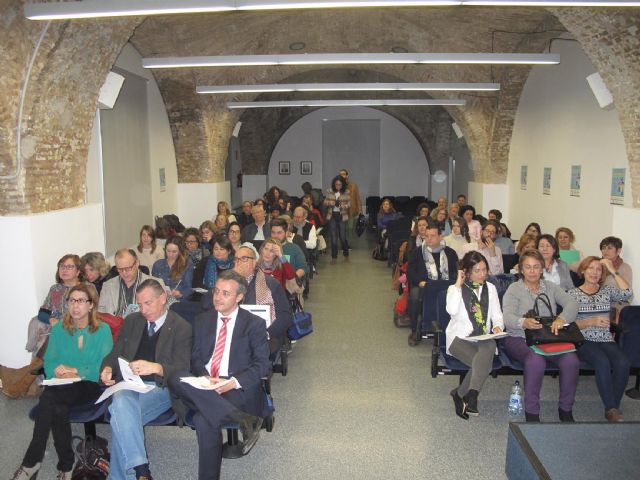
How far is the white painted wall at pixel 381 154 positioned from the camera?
22.7 metres

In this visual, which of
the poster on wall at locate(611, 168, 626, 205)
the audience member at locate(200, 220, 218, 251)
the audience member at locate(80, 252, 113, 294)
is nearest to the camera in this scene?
the audience member at locate(80, 252, 113, 294)

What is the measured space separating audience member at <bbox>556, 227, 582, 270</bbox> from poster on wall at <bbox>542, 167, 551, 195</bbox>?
336 cm

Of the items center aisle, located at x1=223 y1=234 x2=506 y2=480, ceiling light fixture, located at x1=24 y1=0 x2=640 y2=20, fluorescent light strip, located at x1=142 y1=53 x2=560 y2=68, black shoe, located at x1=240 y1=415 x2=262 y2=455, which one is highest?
fluorescent light strip, located at x1=142 y1=53 x2=560 y2=68

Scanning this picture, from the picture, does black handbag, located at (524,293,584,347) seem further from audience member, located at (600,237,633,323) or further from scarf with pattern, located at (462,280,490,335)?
audience member, located at (600,237,633,323)

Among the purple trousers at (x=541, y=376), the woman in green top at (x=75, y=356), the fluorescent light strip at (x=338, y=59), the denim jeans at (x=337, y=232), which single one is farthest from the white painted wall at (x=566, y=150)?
the woman in green top at (x=75, y=356)

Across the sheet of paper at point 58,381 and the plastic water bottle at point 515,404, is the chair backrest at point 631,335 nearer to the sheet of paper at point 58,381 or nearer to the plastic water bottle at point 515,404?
the plastic water bottle at point 515,404

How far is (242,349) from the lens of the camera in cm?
443

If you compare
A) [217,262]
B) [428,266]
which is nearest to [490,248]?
[428,266]

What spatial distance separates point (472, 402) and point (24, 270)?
4.27m

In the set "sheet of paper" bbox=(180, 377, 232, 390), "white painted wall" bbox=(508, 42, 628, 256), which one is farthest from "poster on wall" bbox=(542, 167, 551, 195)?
"sheet of paper" bbox=(180, 377, 232, 390)

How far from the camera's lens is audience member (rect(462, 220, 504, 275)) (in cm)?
779

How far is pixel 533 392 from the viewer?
5.08 m

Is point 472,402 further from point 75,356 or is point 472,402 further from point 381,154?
point 381,154

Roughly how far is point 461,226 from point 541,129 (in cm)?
384
